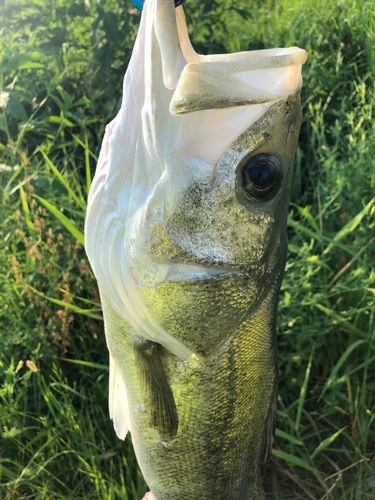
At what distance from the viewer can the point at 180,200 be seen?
0.91m

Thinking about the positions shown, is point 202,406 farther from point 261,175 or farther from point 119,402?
point 261,175

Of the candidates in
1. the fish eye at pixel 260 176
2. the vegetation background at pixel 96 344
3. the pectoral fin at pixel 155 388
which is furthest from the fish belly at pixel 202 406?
the vegetation background at pixel 96 344

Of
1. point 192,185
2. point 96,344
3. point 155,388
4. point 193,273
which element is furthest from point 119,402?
point 96,344

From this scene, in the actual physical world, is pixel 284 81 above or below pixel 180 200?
above

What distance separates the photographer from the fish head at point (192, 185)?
857 millimetres

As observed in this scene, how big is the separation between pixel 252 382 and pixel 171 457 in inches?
12.4

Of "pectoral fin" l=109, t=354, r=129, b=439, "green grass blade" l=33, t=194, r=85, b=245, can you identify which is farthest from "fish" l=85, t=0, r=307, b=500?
"green grass blade" l=33, t=194, r=85, b=245

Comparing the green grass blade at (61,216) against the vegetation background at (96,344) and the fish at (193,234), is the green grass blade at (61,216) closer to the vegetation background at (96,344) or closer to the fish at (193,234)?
the vegetation background at (96,344)

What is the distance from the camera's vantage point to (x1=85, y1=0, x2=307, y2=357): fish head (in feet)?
2.81

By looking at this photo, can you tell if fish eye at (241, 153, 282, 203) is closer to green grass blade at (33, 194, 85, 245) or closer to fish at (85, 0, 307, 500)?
fish at (85, 0, 307, 500)

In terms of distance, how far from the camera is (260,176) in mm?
919

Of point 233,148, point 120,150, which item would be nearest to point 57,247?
point 120,150

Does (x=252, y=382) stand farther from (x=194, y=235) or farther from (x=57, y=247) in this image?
(x=57, y=247)

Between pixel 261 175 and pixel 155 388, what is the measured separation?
599mm
